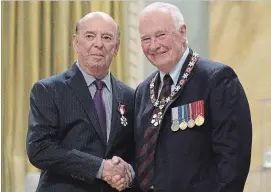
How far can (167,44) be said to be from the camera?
2318mm

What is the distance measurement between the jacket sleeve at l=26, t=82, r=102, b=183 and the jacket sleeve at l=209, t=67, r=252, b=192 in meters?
0.52

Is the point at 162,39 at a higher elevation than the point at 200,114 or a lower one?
higher

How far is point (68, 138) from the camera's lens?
245 cm

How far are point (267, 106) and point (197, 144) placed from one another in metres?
1.79

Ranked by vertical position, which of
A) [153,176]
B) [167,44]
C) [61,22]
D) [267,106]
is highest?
[61,22]

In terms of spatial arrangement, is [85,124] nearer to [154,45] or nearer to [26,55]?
[154,45]

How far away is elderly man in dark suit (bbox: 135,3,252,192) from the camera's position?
2158mm

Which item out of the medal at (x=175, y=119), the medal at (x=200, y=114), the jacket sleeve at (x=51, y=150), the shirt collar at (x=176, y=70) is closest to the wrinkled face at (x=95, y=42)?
the jacket sleeve at (x=51, y=150)

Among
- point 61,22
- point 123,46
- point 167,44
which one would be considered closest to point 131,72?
point 123,46

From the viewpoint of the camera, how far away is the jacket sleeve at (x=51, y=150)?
7.84ft

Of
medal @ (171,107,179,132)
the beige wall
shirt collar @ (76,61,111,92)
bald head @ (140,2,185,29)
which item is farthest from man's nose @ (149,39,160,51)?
the beige wall

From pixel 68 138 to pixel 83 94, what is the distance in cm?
20

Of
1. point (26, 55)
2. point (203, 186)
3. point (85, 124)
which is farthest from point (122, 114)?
point (26, 55)

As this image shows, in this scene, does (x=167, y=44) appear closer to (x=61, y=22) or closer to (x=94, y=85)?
(x=94, y=85)
